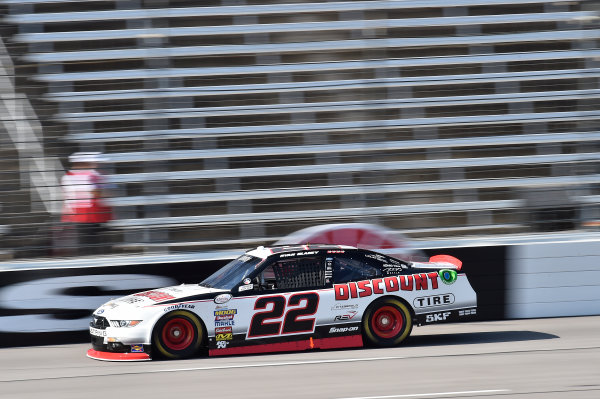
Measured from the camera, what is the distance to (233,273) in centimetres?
865

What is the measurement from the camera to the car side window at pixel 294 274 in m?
8.41

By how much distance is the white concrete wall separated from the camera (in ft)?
34.4

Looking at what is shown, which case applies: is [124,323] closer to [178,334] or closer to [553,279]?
[178,334]

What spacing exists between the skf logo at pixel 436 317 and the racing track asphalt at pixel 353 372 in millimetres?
274

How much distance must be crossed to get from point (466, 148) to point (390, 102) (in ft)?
8.31

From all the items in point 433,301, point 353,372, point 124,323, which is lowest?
point 353,372

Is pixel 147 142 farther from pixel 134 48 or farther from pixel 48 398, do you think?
pixel 48 398

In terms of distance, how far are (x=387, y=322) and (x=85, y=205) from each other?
438 cm

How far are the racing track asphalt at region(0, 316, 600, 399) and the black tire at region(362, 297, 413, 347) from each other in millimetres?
A: 154

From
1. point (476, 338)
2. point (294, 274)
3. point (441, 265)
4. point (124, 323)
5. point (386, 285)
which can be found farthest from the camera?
point (476, 338)

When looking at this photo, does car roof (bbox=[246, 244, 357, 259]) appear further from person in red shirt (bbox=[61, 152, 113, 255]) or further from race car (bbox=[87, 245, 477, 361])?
person in red shirt (bbox=[61, 152, 113, 255])

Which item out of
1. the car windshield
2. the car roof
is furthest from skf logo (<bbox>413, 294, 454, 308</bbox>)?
the car windshield

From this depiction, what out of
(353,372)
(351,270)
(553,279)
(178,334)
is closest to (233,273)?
(178,334)

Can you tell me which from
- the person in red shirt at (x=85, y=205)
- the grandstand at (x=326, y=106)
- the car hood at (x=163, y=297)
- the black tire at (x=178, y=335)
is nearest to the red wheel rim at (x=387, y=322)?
the car hood at (x=163, y=297)
